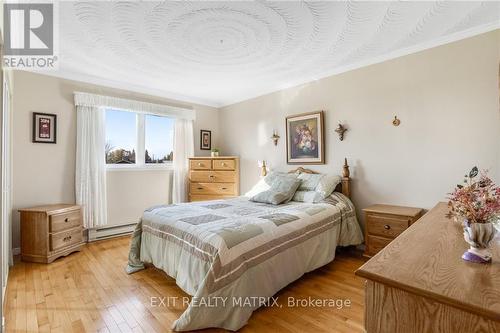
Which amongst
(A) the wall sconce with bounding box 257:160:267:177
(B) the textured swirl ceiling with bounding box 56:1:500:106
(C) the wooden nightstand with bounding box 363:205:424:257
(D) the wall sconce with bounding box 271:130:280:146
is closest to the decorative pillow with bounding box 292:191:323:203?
(C) the wooden nightstand with bounding box 363:205:424:257

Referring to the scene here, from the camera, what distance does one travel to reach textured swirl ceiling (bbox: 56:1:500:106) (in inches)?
78.3

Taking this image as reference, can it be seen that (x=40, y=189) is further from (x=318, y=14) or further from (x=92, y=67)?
(x=318, y=14)

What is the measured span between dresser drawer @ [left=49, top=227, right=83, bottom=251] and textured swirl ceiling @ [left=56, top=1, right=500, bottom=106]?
2133 millimetres

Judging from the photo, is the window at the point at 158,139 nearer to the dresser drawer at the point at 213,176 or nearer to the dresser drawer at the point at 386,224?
the dresser drawer at the point at 213,176

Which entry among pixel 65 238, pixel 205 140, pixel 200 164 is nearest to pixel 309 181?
pixel 200 164

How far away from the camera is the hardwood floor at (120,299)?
1.73 m

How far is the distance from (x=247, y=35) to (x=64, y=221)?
10.1 feet

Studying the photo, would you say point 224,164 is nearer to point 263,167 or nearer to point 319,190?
point 263,167

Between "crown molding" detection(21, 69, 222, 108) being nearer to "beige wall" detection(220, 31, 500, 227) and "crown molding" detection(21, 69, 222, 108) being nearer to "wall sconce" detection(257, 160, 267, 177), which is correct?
"wall sconce" detection(257, 160, 267, 177)

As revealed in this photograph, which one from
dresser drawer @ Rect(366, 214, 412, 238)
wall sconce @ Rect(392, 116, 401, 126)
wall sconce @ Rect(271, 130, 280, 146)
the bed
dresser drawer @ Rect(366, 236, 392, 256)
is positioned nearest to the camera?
the bed

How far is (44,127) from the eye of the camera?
3154mm

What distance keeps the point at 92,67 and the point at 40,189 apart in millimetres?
1742

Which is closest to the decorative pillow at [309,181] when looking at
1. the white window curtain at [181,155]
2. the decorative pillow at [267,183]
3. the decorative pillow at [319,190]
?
the decorative pillow at [319,190]

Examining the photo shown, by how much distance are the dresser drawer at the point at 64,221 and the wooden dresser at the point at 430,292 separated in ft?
11.1
